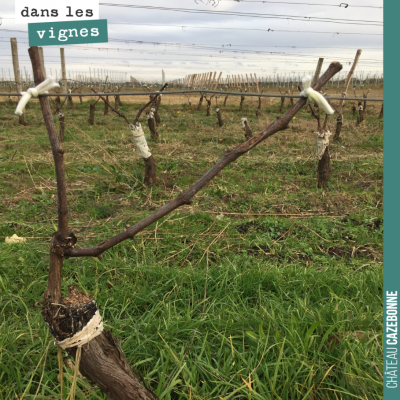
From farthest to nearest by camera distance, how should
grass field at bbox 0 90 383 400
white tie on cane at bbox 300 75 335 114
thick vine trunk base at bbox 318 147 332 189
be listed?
1. thick vine trunk base at bbox 318 147 332 189
2. grass field at bbox 0 90 383 400
3. white tie on cane at bbox 300 75 335 114

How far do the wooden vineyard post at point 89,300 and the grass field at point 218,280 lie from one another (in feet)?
1.19

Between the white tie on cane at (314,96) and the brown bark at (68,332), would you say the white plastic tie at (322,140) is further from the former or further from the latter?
the brown bark at (68,332)

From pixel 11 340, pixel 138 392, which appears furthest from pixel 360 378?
pixel 11 340

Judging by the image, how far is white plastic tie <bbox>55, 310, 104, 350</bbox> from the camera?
3.36 ft

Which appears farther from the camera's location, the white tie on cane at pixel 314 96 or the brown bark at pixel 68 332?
the brown bark at pixel 68 332

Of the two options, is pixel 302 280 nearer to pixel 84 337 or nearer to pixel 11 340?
pixel 84 337

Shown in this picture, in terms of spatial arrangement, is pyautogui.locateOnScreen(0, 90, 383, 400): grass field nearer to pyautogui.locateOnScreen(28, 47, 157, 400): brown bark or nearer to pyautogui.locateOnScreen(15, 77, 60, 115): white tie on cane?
pyautogui.locateOnScreen(28, 47, 157, 400): brown bark

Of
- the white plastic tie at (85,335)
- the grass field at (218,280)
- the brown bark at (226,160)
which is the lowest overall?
the grass field at (218,280)

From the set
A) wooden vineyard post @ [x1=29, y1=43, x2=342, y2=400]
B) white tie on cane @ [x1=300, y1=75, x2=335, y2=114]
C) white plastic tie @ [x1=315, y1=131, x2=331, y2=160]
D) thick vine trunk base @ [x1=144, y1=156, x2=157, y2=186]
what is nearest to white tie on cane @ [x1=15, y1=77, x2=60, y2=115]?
wooden vineyard post @ [x1=29, y1=43, x2=342, y2=400]

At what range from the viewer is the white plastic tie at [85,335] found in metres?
1.03

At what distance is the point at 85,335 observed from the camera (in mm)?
1040

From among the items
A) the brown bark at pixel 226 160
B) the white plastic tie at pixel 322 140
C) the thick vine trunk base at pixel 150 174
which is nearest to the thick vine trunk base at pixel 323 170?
the white plastic tie at pixel 322 140

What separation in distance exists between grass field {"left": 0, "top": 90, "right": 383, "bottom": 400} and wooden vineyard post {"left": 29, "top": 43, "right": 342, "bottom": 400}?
0.36 meters

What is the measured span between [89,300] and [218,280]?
4.45ft
